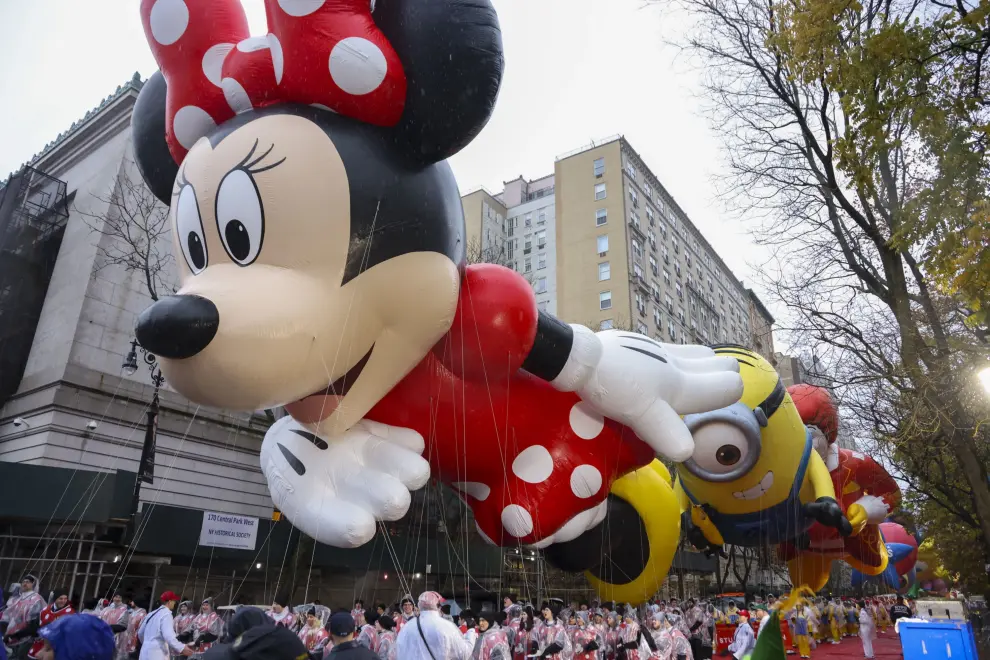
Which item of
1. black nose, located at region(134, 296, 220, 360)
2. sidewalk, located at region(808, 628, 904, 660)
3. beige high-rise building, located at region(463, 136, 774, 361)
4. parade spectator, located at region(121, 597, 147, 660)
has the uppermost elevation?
beige high-rise building, located at region(463, 136, 774, 361)

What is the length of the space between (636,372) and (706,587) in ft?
113

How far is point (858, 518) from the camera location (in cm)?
995

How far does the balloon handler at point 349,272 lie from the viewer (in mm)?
4422

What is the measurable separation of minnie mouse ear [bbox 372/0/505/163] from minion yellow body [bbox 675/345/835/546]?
498cm

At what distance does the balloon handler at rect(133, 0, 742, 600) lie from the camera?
442cm

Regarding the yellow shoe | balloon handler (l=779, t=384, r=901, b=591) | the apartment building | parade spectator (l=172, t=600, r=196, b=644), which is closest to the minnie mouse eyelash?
the yellow shoe

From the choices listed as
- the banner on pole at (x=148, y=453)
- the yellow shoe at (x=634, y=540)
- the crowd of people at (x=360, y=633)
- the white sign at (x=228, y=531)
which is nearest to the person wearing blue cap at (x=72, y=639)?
the crowd of people at (x=360, y=633)

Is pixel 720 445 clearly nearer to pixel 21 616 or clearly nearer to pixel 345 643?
pixel 345 643

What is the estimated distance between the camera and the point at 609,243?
123ft

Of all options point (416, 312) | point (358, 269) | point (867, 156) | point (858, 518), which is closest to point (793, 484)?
point (858, 518)

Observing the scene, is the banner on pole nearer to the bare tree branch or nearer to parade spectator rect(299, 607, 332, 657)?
the bare tree branch

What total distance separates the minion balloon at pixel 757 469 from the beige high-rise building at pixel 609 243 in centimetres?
2294

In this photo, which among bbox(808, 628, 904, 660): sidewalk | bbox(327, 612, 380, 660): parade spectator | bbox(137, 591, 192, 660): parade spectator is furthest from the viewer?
bbox(808, 628, 904, 660): sidewalk

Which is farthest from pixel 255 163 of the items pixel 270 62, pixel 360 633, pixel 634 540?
pixel 360 633
